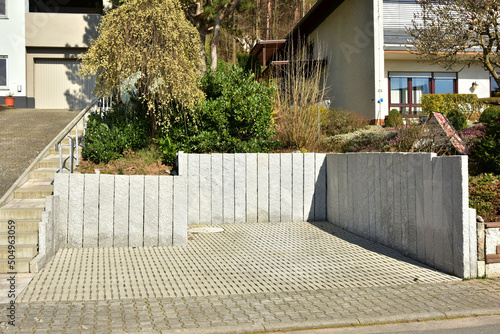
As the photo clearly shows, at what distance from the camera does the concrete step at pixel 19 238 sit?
22.4 ft

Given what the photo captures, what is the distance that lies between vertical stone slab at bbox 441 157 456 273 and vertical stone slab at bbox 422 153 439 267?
280 millimetres

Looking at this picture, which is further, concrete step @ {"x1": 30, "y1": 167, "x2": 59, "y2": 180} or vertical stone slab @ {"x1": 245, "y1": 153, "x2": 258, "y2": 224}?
vertical stone slab @ {"x1": 245, "y1": 153, "x2": 258, "y2": 224}

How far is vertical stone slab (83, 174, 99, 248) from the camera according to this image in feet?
26.0

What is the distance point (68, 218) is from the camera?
7.85m

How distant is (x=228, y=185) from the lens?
33.2 ft

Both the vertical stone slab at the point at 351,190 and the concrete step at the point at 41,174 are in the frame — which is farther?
the concrete step at the point at 41,174

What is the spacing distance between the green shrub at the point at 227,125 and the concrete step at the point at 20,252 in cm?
469

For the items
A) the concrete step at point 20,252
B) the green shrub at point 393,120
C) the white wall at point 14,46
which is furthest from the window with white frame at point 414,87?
the concrete step at point 20,252

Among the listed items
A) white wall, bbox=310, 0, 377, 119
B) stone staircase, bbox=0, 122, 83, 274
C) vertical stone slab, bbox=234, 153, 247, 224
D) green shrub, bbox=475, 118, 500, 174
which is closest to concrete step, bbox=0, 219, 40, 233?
stone staircase, bbox=0, 122, 83, 274

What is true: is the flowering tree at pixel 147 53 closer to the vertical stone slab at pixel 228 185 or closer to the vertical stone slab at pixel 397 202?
the vertical stone slab at pixel 228 185

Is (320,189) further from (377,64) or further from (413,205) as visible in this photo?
(377,64)

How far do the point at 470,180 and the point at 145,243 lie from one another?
557cm

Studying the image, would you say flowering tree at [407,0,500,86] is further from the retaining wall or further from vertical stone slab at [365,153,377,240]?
vertical stone slab at [365,153,377,240]

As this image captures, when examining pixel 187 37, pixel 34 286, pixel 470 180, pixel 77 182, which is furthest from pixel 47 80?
pixel 470 180
